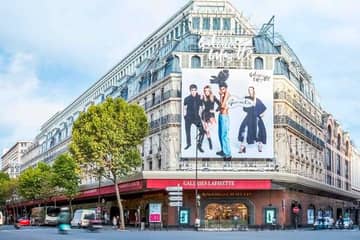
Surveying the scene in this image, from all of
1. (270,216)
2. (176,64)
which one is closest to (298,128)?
(270,216)

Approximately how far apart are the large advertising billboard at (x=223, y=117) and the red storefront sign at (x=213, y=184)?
3.41 metres

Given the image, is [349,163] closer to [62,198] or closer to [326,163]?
[326,163]

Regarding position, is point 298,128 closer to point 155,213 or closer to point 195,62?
point 195,62

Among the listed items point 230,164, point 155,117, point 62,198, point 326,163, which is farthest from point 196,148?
point 62,198

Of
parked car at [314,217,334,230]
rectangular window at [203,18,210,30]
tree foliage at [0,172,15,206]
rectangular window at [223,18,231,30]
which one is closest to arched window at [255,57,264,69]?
rectangular window at [223,18,231,30]

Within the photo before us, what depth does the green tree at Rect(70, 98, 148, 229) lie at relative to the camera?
73.2 m

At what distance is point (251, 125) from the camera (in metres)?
76.4

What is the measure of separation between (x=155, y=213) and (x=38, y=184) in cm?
4361

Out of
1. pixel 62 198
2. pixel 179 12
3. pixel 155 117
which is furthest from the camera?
pixel 62 198

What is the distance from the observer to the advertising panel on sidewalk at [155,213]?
7512 cm

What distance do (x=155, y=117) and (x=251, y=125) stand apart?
12539 millimetres

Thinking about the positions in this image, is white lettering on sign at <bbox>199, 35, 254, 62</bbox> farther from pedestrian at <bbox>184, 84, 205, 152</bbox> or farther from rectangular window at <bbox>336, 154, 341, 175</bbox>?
rectangular window at <bbox>336, 154, 341, 175</bbox>

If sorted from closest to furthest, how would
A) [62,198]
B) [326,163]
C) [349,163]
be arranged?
[326,163], [62,198], [349,163]

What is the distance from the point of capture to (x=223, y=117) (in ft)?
250
